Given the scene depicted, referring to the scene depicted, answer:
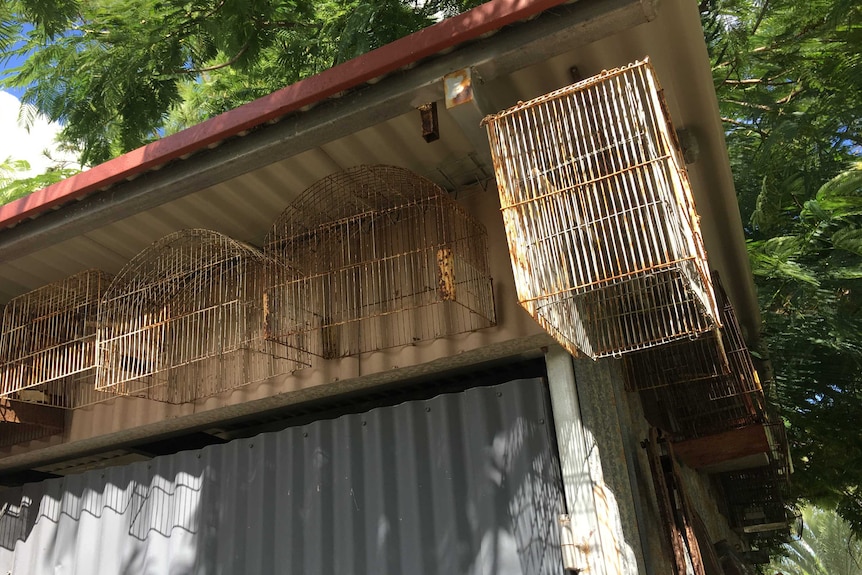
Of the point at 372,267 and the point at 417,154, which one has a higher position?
the point at 417,154

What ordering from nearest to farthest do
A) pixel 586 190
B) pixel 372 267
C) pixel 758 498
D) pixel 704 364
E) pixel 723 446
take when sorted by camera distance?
pixel 586 190 < pixel 372 267 < pixel 704 364 < pixel 723 446 < pixel 758 498

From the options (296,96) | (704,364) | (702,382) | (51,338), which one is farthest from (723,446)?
(51,338)

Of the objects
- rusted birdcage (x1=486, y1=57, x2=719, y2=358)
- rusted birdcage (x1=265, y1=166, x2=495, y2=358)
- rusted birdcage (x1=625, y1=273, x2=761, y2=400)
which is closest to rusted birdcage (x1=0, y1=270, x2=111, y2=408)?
rusted birdcage (x1=265, y1=166, x2=495, y2=358)

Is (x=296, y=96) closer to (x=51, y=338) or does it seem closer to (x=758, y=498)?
(x=51, y=338)

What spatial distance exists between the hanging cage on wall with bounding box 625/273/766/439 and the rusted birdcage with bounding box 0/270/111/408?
3083mm

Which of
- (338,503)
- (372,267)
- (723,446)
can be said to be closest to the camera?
(338,503)

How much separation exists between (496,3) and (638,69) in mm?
528

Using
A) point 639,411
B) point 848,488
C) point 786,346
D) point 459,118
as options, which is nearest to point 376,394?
point 639,411

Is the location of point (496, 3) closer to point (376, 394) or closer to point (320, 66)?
point (376, 394)

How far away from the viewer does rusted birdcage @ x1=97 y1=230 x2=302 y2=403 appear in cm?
363

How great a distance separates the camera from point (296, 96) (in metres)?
2.65

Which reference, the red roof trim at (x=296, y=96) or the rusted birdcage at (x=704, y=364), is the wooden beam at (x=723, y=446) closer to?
the rusted birdcage at (x=704, y=364)

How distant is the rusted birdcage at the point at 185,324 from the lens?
363 cm

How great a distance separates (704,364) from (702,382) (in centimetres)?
16
